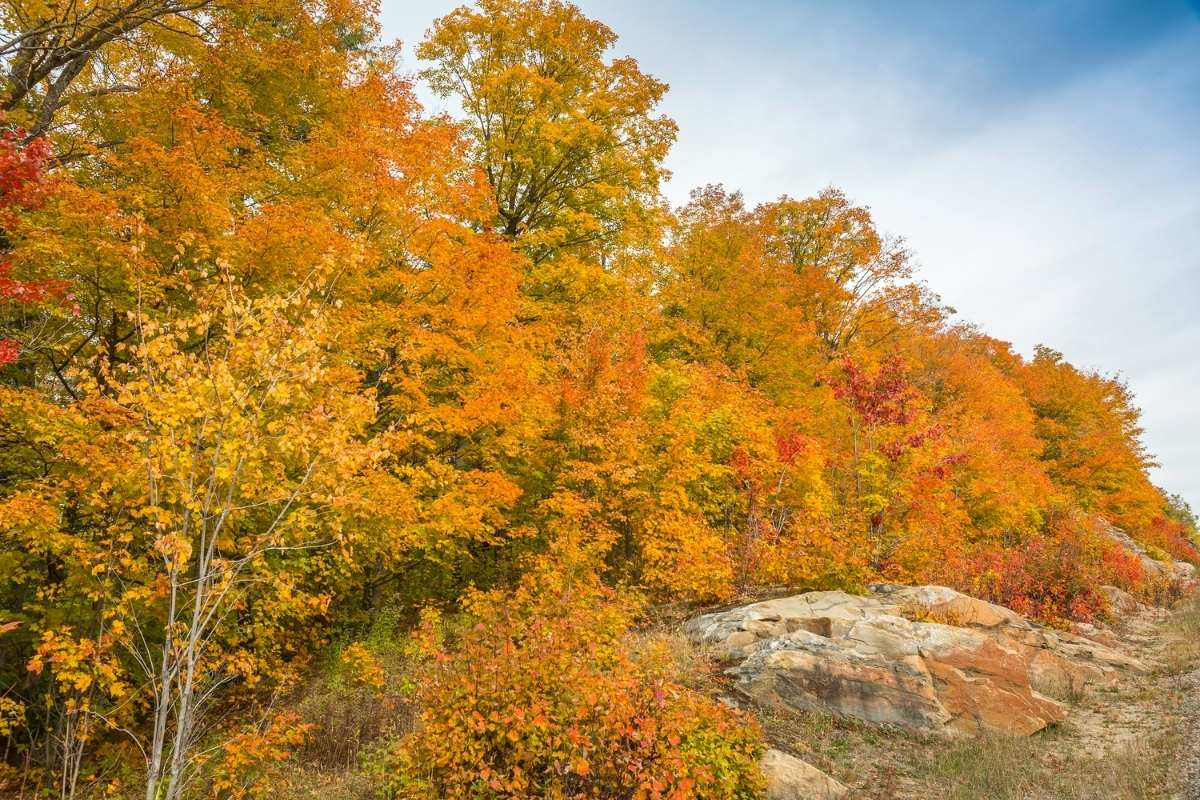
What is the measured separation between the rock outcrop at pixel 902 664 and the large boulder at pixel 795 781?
1520 mm


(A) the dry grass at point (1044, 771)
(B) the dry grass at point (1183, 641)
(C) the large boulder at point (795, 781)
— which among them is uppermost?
(B) the dry grass at point (1183, 641)

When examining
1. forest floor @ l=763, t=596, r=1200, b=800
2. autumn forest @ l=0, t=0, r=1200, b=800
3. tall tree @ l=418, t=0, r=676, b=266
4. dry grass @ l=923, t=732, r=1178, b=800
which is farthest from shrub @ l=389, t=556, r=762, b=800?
tall tree @ l=418, t=0, r=676, b=266

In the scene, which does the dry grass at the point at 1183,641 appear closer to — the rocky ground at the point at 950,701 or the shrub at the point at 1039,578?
the rocky ground at the point at 950,701

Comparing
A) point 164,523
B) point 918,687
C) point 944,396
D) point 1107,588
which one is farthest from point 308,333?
point 944,396

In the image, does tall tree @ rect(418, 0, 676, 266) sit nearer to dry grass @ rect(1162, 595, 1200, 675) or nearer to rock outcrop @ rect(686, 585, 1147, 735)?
rock outcrop @ rect(686, 585, 1147, 735)

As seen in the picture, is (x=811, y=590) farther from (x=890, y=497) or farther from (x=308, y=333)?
(x=308, y=333)

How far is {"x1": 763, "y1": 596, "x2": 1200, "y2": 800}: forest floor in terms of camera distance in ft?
20.1

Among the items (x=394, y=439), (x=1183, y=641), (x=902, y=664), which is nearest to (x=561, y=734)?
(x=394, y=439)

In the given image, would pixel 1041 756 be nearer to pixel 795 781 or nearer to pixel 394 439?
pixel 795 781

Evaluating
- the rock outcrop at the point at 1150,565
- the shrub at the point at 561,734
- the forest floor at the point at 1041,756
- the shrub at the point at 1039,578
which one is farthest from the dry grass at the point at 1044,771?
the rock outcrop at the point at 1150,565

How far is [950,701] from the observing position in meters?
7.82

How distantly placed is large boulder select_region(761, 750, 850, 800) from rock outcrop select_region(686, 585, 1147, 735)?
1520 mm

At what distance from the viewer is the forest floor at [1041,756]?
614 centimetres

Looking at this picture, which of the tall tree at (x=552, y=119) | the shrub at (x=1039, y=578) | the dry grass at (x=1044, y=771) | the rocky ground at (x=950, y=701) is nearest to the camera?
the dry grass at (x=1044, y=771)
